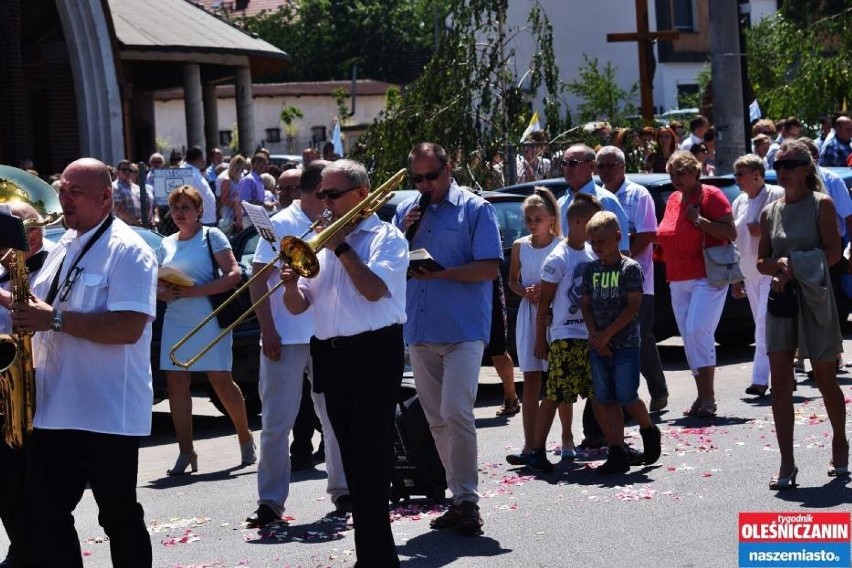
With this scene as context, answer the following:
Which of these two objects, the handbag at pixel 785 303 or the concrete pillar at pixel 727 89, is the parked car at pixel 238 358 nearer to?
the handbag at pixel 785 303

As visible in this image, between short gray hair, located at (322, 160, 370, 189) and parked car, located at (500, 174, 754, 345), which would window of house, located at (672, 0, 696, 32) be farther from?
short gray hair, located at (322, 160, 370, 189)

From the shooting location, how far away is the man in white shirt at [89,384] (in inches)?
239

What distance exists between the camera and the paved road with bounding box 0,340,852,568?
24.2 feet

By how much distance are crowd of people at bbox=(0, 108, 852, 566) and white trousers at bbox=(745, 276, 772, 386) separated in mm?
17

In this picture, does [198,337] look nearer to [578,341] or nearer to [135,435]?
[578,341]

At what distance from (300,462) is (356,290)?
3.53 m

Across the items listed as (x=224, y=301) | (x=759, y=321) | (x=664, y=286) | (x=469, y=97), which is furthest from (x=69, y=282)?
(x=469, y=97)

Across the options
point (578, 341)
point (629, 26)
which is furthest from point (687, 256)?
point (629, 26)

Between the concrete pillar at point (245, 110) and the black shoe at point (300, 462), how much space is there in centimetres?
2141

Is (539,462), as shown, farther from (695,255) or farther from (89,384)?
(89,384)

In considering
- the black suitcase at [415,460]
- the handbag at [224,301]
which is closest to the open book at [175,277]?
the handbag at [224,301]

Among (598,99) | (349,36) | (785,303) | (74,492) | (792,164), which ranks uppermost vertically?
(349,36)

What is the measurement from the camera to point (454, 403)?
791 cm

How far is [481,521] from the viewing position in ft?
25.8
